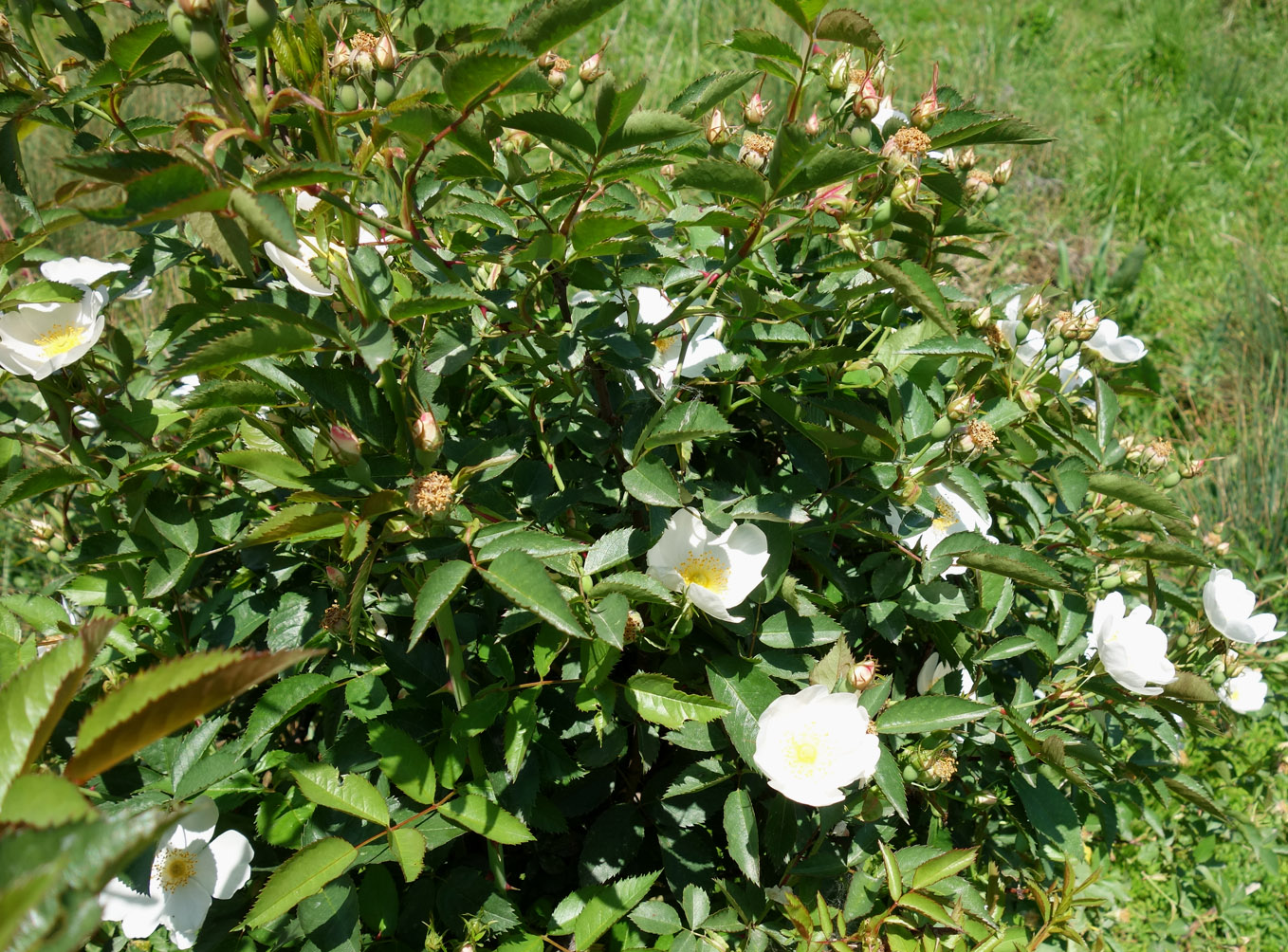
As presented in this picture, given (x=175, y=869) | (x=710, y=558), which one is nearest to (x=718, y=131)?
(x=710, y=558)

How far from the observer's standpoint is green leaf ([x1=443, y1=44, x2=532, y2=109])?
0.75 metres

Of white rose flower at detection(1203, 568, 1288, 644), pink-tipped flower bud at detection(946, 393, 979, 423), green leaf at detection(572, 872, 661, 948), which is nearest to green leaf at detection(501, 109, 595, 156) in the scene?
pink-tipped flower bud at detection(946, 393, 979, 423)

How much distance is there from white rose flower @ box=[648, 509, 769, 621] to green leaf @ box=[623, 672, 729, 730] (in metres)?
0.10

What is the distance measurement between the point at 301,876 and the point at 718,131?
3.19 ft

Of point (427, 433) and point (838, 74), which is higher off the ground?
point (838, 74)

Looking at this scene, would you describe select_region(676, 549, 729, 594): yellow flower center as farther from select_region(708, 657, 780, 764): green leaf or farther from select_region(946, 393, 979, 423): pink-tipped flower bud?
select_region(946, 393, 979, 423): pink-tipped flower bud

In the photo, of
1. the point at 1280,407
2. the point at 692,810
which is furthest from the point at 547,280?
the point at 1280,407

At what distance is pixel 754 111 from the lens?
118 cm

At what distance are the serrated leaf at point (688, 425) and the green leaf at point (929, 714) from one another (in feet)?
1.33

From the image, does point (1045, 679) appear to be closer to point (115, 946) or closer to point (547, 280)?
point (547, 280)

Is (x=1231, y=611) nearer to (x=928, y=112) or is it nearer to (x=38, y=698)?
(x=928, y=112)

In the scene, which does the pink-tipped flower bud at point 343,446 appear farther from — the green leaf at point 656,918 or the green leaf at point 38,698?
the green leaf at point 656,918

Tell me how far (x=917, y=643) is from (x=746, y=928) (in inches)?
21.1

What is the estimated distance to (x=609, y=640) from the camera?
878 millimetres
